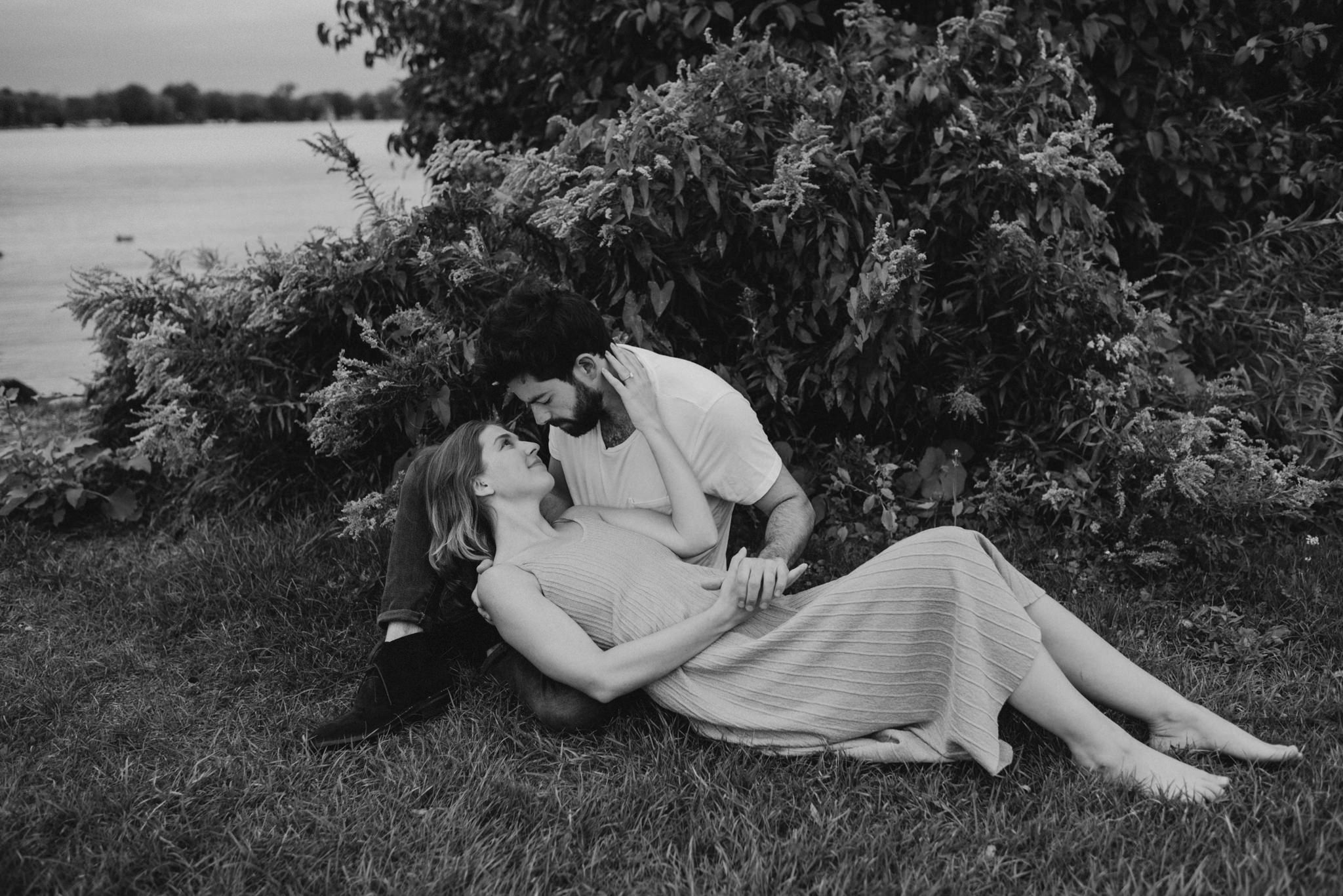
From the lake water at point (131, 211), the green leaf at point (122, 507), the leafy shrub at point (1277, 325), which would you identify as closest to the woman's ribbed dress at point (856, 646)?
the leafy shrub at point (1277, 325)

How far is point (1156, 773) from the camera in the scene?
2.59 meters

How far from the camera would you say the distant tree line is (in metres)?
18.5

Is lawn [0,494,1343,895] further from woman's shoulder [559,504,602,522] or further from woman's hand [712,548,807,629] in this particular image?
woman's shoulder [559,504,602,522]

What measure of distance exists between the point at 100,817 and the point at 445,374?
190cm

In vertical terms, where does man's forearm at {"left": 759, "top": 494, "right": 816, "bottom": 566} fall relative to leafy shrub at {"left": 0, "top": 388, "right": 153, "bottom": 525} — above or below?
above

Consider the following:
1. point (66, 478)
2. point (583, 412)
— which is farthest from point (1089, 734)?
point (66, 478)

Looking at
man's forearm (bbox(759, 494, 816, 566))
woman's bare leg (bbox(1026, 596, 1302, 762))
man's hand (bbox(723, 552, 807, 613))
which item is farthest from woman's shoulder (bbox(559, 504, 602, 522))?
woman's bare leg (bbox(1026, 596, 1302, 762))

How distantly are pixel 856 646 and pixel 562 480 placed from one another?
1.22 meters

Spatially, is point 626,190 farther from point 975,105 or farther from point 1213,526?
point 1213,526

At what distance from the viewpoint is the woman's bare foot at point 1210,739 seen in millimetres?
2656

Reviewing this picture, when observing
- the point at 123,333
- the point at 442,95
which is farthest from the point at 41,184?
the point at 123,333

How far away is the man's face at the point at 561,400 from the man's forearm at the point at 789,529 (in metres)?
0.63

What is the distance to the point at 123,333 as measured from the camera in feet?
15.8

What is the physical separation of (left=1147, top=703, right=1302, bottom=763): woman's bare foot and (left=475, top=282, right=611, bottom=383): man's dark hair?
6.10ft
